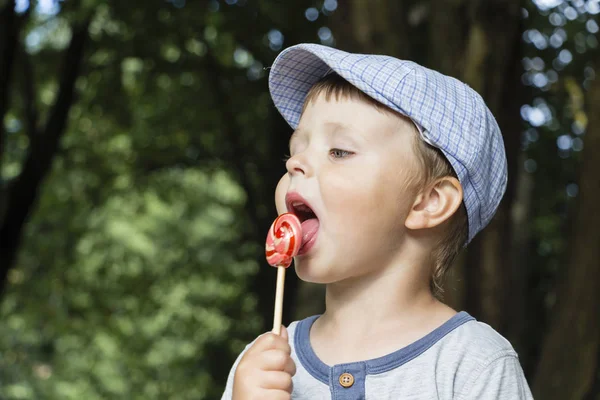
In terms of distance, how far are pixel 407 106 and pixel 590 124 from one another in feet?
11.7

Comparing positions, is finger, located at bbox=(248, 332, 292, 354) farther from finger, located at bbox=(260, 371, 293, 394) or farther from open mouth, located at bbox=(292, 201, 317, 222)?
open mouth, located at bbox=(292, 201, 317, 222)

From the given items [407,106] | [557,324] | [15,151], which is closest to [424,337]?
[407,106]

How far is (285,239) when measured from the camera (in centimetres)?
206

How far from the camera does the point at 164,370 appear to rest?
52.6 ft

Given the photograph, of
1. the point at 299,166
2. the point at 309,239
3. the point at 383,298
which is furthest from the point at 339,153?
the point at 383,298

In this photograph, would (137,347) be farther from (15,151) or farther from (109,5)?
(109,5)

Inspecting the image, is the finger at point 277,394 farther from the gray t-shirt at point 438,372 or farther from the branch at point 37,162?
the branch at point 37,162

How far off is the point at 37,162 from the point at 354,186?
6923mm

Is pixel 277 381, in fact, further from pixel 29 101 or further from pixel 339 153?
pixel 29 101

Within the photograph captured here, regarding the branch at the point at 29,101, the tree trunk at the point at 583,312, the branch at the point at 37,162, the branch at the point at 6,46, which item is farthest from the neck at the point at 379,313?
the branch at the point at 29,101

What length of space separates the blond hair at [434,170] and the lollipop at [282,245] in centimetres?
32

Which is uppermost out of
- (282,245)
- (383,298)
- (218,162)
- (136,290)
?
(282,245)

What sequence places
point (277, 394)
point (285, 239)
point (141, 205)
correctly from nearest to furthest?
1. point (277, 394)
2. point (285, 239)
3. point (141, 205)

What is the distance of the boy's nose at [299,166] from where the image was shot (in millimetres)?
2103
